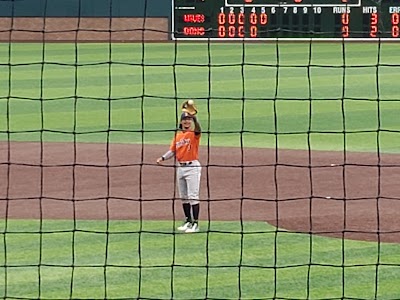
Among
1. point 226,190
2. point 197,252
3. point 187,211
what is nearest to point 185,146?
point 187,211

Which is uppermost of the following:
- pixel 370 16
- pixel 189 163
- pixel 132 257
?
pixel 370 16

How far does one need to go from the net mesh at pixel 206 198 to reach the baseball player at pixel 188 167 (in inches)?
6.2

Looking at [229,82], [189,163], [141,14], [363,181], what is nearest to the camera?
[189,163]

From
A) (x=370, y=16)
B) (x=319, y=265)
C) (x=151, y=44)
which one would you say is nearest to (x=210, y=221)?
(x=319, y=265)

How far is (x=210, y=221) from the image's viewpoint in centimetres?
1382

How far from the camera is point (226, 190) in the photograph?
52.2 ft

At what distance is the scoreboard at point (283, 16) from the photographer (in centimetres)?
3097

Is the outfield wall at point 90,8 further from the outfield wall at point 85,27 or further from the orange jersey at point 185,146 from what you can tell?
the orange jersey at point 185,146

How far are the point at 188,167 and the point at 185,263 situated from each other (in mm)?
1845

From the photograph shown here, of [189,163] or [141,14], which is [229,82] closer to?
[141,14]

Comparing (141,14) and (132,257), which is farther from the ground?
(141,14)

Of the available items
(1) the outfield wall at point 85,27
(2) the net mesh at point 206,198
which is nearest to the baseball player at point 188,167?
(2) the net mesh at point 206,198

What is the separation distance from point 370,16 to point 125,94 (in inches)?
293

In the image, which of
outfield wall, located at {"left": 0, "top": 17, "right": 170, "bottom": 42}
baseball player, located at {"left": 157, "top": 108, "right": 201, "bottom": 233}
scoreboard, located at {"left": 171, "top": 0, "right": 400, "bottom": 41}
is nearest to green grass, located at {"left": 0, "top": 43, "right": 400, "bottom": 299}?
baseball player, located at {"left": 157, "top": 108, "right": 201, "bottom": 233}
